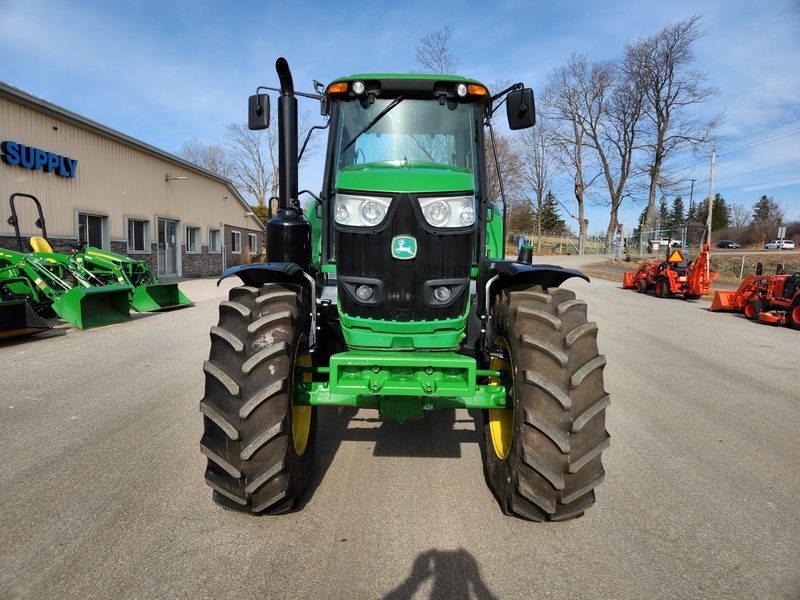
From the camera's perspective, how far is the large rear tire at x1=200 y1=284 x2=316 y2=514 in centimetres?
262

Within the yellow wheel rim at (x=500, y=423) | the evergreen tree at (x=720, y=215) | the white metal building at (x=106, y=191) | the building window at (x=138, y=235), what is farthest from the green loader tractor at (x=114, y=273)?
the evergreen tree at (x=720, y=215)

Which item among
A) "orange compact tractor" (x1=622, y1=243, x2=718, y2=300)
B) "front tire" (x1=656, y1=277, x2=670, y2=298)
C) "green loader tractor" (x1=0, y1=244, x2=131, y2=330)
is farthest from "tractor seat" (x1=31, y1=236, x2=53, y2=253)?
"front tire" (x1=656, y1=277, x2=670, y2=298)

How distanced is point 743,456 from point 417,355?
2.86 metres

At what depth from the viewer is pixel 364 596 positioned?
223cm

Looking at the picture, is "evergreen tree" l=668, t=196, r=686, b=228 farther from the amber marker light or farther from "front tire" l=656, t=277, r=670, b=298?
the amber marker light

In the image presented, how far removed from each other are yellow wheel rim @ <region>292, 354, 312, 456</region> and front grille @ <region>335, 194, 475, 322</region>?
0.53 metres

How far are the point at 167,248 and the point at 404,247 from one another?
20.7 metres

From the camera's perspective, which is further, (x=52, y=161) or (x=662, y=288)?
(x=662, y=288)

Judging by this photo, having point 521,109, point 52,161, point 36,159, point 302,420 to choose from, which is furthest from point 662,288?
point 36,159

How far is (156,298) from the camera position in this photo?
37.6 feet

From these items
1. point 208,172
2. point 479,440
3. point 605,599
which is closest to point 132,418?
A: point 479,440

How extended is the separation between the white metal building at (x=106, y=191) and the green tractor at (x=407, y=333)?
13.0 metres

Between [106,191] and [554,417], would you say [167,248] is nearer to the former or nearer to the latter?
[106,191]

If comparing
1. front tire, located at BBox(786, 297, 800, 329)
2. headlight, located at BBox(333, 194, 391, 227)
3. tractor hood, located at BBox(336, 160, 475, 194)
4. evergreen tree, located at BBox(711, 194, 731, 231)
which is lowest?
front tire, located at BBox(786, 297, 800, 329)
